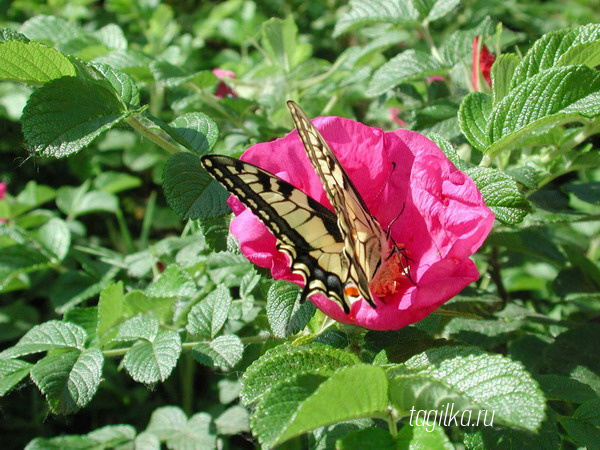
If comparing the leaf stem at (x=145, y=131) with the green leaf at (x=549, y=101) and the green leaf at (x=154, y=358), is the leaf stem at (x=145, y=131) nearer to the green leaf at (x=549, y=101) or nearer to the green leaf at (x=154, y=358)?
the green leaf at (x=154, y=358)

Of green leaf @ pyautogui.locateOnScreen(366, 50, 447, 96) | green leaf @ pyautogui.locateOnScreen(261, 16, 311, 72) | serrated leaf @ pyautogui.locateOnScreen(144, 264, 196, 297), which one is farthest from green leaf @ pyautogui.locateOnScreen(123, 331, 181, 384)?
green leaf @ pyautogui.locateOnScreen(261, 16, 311, 72)

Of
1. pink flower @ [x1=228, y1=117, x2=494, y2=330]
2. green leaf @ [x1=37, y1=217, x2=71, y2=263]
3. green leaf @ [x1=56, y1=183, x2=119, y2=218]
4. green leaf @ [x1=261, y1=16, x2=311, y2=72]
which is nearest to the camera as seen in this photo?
pink flower @ [x1=228, y1=117, x2=494, y2=330]

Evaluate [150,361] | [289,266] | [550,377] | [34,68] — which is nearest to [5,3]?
[34,68]

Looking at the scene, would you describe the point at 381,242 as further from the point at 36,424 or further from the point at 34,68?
the point at 36,424

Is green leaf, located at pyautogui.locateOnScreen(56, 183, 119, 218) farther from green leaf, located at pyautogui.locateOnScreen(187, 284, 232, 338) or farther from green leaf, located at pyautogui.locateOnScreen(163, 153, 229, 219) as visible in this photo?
green leaf, located at pyautogui.locateOnScreen(163, 153, 229, 219)

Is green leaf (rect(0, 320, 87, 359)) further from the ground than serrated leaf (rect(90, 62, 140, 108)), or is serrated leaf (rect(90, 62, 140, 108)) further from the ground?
serrated leaf (rect(90, 62, 140, 108))

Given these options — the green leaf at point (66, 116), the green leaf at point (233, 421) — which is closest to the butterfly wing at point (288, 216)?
the green leaf at point (66, 116)
